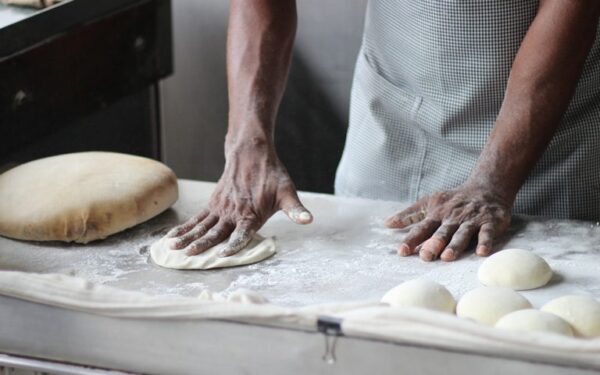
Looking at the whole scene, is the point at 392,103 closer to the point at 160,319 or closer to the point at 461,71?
the point at 461,71

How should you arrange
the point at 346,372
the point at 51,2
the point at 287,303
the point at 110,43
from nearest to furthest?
the point at 346,372, the point at 287,303, the point at 51,2, the point at 110,43

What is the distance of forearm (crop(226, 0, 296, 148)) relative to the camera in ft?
6.31

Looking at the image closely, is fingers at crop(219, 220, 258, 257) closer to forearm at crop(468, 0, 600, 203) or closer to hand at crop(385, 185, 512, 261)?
hand at crop(385, 185, 512, 261)

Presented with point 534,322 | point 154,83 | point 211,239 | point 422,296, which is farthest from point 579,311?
point 154,83

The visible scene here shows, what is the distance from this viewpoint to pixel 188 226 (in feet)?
5.69

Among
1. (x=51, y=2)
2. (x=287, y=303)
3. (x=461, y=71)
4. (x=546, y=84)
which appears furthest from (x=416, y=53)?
(x=51, y=2)

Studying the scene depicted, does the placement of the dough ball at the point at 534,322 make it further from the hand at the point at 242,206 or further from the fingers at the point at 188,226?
the fingers at the point at 188,226

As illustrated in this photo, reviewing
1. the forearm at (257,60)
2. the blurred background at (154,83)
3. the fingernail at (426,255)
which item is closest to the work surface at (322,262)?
the fingernail at (426,255)

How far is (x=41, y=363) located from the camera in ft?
4.20

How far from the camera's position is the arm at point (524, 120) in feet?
5.59

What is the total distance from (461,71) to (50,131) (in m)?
1.11

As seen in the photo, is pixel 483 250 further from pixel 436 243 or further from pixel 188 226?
pixel 188 226

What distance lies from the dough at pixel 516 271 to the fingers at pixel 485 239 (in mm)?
76

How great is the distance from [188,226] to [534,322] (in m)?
0.72
